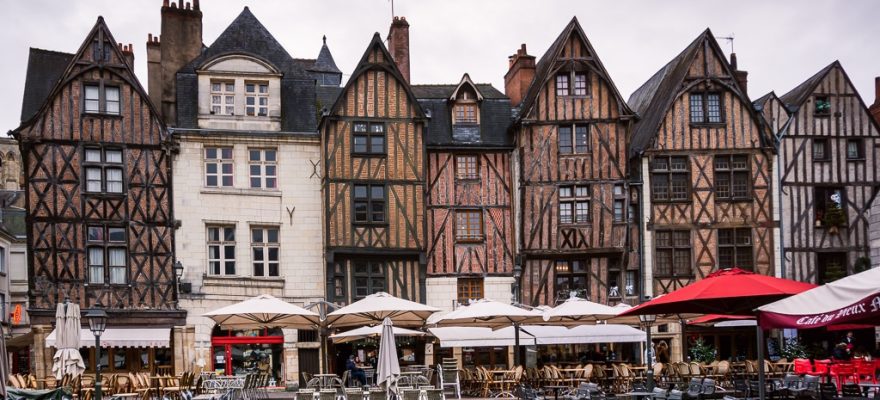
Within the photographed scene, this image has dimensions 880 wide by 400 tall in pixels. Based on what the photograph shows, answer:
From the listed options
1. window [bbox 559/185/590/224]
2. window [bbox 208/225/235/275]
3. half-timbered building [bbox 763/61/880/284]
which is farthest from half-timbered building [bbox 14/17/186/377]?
half-timbered building [bbox 763/61/880/284]

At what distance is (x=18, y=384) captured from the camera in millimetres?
21484

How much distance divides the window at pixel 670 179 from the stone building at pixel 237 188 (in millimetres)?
9647

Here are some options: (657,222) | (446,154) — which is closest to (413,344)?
(446,154)

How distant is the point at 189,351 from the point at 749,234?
16.0 m

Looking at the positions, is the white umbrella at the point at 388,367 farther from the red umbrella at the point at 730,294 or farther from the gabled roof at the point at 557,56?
the gabled roof at the point at 557,56

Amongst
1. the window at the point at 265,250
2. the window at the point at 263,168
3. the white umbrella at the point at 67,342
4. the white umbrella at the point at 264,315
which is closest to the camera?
the white umbrella at the point at 67,342

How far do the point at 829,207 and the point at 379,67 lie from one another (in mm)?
13601

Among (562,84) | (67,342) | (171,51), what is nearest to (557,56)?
(562,84)

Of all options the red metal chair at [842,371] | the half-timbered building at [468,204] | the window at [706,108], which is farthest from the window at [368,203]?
the red metal chair at [842,371]

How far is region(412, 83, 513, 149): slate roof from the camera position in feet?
100

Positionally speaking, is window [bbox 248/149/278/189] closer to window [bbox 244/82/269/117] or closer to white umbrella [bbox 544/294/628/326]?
window [bbox 244/82/269/117]

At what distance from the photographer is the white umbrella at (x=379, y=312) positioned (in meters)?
20.7

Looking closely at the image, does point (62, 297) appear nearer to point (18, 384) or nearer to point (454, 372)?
point (18, 384)

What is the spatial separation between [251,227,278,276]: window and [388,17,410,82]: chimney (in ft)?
19.8
